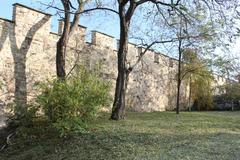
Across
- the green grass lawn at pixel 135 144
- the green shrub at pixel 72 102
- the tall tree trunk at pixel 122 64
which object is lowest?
the green grass lawn at pixel 135 144

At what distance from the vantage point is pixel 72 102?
938 centimetres

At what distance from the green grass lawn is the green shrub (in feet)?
1.67

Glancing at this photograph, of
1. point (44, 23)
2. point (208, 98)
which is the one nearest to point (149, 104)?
point (208, 98)

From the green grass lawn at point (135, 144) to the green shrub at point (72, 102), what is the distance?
1.67ft

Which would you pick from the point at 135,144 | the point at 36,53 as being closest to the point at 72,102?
the point at 135,144

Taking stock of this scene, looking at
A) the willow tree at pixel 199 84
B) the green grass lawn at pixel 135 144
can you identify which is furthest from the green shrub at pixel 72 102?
the willow tree at pixel 199 84

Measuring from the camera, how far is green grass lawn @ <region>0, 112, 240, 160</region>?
823cm

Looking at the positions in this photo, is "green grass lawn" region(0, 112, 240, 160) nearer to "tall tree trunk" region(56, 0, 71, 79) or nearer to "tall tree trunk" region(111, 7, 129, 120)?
"tall tree trunk" region(111, 7, 129, 120)

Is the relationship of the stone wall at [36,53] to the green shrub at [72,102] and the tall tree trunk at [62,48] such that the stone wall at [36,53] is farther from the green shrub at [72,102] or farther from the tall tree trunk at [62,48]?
the green shrub at [72,102]

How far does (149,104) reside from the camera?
67.1 feet

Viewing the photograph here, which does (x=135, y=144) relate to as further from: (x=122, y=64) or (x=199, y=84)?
(x=199, y=84)

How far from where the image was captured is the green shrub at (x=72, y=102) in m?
9.48

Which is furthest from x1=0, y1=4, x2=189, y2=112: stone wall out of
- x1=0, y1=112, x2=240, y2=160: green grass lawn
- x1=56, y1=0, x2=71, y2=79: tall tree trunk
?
x1=0, y1=112, x2=240, y2=160: green grass lawn

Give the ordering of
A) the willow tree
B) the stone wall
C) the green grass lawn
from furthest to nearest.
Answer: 1. the willow tree
2. the stone wall
3. the green grass lawn
